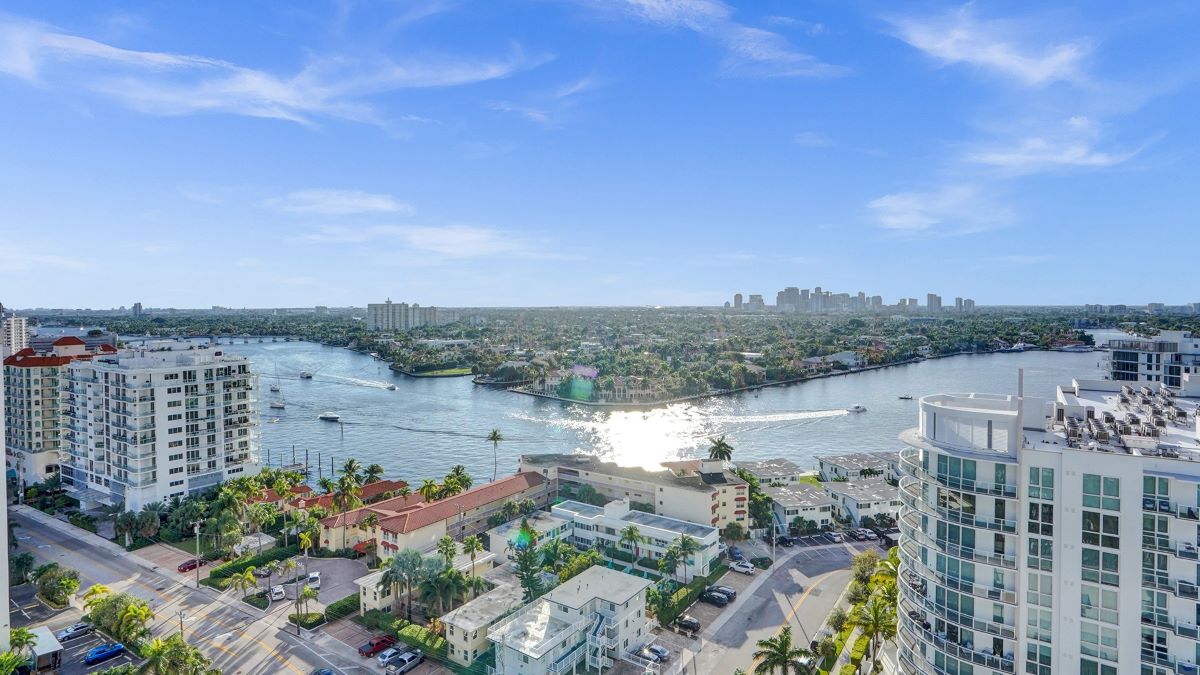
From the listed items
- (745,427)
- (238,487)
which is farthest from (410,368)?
(238,487)

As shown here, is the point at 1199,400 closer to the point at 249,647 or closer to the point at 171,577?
the point at 249,647

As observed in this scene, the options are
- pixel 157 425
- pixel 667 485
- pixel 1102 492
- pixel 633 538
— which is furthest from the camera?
pixel 157 425

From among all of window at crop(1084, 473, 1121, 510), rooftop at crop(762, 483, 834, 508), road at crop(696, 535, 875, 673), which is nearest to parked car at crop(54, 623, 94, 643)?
road at crop(696, 535, 875, 673)

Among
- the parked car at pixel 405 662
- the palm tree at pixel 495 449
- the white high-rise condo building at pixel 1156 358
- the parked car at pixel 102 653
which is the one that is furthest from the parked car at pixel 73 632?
the white high-rise condo building at pixel 1156 358

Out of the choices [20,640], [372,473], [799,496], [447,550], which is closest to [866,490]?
[799,496]

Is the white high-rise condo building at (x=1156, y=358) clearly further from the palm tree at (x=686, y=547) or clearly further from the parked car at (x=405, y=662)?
the parked car at (x=405, y=662)

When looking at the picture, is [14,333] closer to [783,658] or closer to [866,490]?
[866,490]
